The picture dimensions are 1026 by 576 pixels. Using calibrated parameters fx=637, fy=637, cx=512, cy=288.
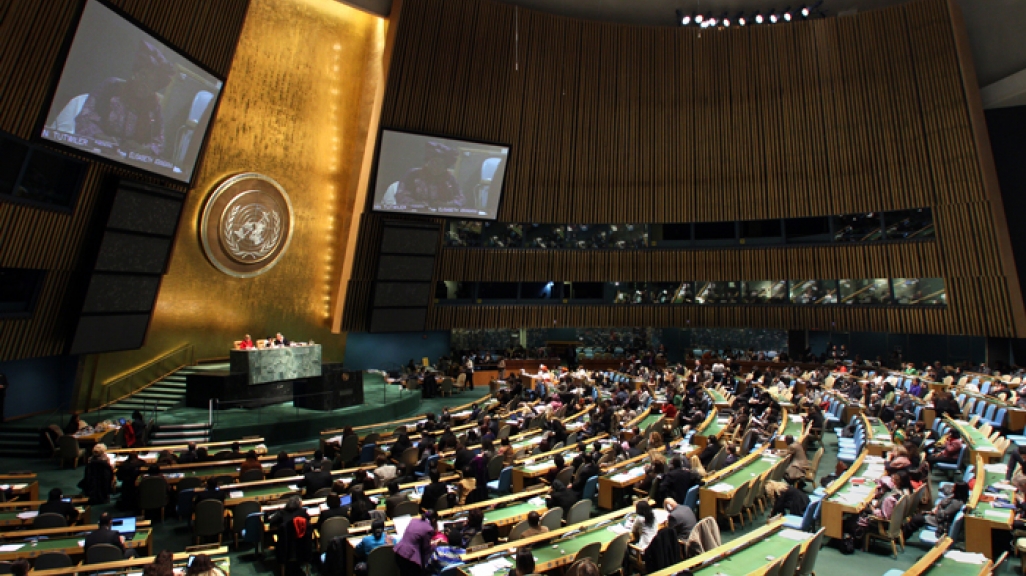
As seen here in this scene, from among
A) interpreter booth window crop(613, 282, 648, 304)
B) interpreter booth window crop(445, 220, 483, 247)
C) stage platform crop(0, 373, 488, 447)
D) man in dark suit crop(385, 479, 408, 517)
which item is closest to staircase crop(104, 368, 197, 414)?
stage platform crop(0, 373, 488, 447)

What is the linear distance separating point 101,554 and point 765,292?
23.5m

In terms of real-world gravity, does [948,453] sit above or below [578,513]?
above

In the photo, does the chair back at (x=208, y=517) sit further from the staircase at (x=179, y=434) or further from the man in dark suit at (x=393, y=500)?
the staircase at (x=179, y=434)

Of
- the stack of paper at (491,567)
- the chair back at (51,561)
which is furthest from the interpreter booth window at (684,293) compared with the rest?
the chair back at (51,561)

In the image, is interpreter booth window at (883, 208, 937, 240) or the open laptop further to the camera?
interpreter booth window at (883, 208, 937, 240)

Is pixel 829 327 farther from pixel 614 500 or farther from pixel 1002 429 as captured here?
pixel 614 500

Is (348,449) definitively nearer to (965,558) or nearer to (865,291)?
(965,558)

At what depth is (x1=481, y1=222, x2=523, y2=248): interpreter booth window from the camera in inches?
967

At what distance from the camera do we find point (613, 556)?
629cm

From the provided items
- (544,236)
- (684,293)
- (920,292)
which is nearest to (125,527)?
(544,236)

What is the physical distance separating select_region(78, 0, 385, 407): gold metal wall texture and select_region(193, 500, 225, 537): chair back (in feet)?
31.9

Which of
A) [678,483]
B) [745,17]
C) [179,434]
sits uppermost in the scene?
[745,17]

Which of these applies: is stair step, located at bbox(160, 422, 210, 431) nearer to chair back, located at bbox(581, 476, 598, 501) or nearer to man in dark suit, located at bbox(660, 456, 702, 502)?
chair back, located at bbox(581, 476, 598, 501)

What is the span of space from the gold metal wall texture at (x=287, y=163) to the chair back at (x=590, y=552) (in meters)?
14.1
